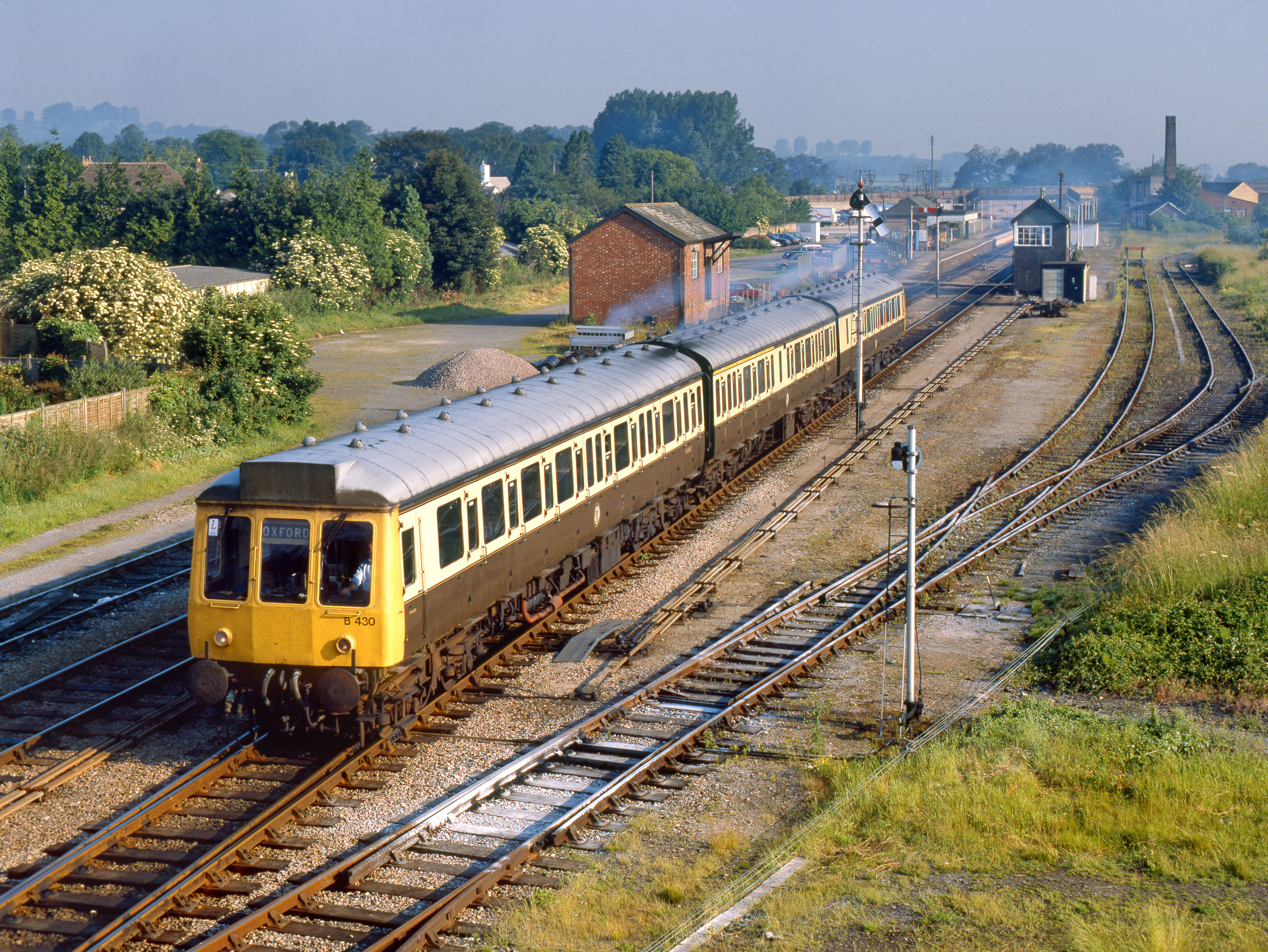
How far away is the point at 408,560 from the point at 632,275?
3831 cm

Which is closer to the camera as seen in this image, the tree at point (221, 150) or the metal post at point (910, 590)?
the metal post at point (910, 590)

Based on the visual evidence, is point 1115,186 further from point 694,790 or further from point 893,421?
point 694,790

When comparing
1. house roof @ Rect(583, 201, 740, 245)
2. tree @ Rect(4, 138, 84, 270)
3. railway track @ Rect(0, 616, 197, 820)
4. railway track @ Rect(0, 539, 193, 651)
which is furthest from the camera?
tree @ Rect(4, 138, 84, 270)

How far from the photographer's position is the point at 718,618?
56.3 feet

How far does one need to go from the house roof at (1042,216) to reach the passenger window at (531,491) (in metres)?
49.4

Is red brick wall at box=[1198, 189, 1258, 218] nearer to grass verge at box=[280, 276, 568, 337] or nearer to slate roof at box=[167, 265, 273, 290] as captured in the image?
grass verge at box=[280, 276, 568, 337]

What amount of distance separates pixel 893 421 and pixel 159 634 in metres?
20.5

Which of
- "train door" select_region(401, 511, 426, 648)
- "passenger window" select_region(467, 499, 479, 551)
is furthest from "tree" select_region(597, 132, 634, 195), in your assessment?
"train door" select_region(401, 511, 426, 648)

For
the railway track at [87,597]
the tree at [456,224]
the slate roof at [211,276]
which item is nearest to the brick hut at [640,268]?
the slate roof at [211,276]

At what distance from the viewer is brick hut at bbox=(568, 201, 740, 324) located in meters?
48.7

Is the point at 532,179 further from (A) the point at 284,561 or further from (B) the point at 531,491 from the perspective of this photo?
(A) the point at 284,561

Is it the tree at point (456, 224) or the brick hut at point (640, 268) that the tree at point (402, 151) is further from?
the brick hut at point (640, 268)

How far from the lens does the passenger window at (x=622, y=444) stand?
18.4 metres

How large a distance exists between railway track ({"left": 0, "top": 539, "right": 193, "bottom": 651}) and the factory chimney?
162 metres
